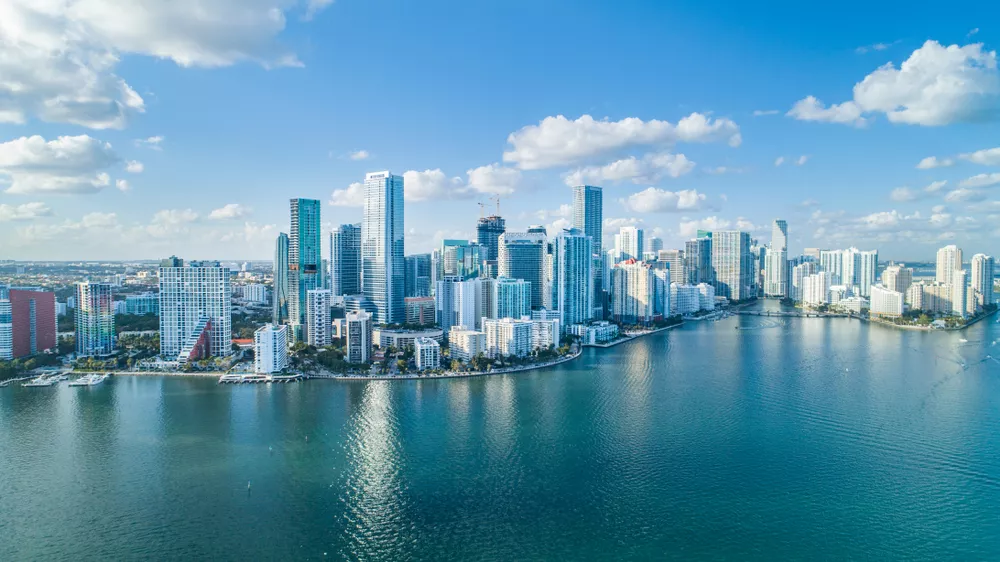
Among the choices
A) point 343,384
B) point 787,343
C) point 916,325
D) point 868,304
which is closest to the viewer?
point 343,384

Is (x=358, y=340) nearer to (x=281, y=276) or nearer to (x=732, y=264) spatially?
(x=281, y=276)

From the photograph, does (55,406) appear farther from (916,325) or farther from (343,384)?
(916,325)

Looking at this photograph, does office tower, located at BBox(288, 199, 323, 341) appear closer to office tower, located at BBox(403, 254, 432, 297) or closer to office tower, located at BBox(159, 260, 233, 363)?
office tower, located at BBox(159, 260, 233, 363)

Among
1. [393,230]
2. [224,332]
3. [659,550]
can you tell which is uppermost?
[393,230]

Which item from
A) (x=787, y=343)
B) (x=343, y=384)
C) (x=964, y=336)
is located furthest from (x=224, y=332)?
(x=964, y=336)

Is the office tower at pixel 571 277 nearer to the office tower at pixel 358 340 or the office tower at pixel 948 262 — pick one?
the office tower at pixel 358 340
